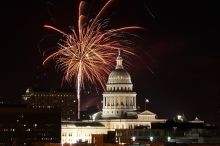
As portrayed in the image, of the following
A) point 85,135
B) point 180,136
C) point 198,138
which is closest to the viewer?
point 198,138

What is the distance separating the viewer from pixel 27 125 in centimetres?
16438

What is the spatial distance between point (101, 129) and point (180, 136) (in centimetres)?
4134

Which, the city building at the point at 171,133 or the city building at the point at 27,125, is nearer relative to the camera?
the city building at the point at 171,133

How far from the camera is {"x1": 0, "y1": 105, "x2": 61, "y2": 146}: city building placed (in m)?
161

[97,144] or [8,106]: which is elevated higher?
[8,106]

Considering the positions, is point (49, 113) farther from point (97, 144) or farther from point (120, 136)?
point (97, 144)

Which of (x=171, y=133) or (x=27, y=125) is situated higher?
(x=27, y=125)

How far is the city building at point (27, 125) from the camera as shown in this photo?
161375 millimetres

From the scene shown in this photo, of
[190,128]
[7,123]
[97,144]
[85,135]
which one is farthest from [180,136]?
[97,144]

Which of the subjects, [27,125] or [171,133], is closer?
[27,125]

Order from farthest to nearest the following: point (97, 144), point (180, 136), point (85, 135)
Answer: point (85, 135) < point (180, 136) < point (97, 144)

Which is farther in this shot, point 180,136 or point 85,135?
point 85,135

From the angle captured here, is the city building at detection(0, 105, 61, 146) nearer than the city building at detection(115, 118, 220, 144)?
No

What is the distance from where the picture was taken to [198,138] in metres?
146
